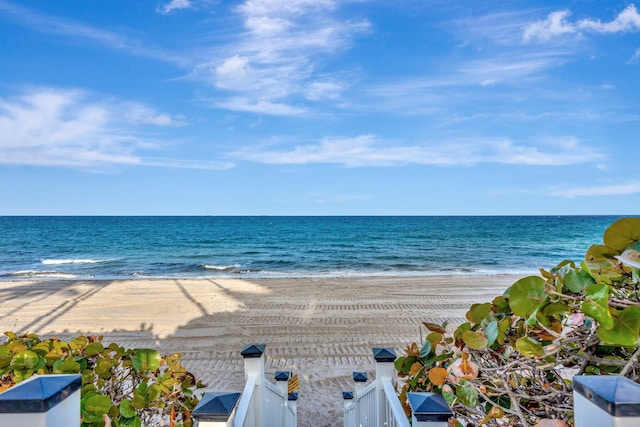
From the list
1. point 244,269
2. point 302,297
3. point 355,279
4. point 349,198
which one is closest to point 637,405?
point 302,297

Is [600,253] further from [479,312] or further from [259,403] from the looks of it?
[259,403]

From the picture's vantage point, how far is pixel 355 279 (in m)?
16.8

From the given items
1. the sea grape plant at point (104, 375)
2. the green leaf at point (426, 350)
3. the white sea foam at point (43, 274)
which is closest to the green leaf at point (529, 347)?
the green leaf at point (426, 350)

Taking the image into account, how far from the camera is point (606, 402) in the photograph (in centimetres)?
96

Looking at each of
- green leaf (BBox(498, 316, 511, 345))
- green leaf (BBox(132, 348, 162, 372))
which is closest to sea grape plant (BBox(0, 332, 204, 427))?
green leaf (BBox(132, 348, 162, 372))

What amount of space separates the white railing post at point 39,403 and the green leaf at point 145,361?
1.24m

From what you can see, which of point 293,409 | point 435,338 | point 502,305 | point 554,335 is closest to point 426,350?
point 435,338

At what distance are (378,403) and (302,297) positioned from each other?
9.94m

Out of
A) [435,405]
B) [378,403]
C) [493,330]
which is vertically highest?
[493,330]

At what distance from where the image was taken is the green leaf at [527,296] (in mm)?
1502

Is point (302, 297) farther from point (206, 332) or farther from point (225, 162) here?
point (225, 162)

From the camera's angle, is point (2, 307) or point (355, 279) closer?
point (2, 307)

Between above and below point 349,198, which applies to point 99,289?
below

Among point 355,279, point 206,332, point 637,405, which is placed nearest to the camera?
point 637,405
